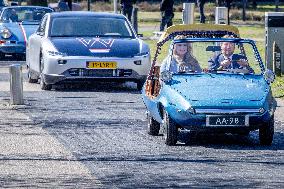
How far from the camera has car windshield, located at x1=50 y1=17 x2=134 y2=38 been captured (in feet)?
69.3

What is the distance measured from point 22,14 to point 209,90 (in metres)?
17.2

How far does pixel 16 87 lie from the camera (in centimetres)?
1780

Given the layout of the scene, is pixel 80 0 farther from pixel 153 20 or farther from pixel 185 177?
pixel 185 177

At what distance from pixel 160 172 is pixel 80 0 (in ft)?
221

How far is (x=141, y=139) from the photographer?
13.4 meters

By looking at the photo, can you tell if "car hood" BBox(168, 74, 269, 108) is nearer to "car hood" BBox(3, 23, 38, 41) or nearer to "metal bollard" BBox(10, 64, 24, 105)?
"metal bollard" BBox(10, 64, 24, 105)

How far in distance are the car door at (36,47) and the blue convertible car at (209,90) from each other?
7008mm

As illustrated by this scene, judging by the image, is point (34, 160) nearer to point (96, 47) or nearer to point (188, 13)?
point (96, 47)

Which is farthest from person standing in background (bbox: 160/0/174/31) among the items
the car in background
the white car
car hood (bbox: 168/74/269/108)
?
car hood (bbox: 168/74/269/108)

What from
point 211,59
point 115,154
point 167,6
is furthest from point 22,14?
point 115,154

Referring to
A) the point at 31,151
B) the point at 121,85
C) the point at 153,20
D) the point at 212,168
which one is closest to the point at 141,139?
the point at 31,151

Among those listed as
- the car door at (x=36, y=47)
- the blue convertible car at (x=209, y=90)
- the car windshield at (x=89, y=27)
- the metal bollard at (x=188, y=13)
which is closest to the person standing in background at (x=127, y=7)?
the metal bollard at (x=188, y=13)

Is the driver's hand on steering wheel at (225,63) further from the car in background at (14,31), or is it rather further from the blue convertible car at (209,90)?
the car in background at (14,31)

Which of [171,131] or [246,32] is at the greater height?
[171,131]
